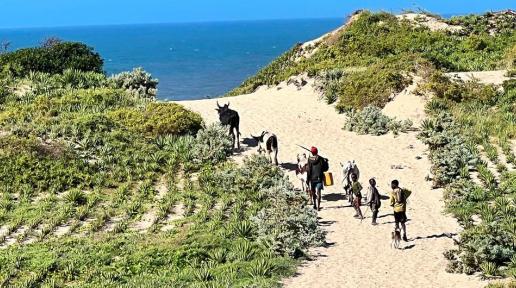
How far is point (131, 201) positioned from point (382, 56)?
26.3 m

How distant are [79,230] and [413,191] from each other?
973 cm

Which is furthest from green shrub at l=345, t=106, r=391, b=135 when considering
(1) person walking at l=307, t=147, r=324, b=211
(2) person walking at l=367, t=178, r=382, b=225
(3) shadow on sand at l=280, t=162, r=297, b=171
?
(2) person walking at l=367, t=178, r=382, b=225

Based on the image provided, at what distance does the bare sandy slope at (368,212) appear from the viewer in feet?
45.7

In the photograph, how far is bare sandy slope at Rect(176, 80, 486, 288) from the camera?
13930 mm

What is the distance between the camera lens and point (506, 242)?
14.4m

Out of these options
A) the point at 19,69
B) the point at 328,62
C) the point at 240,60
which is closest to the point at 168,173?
the point at 19,69

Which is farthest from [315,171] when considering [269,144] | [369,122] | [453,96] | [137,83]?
[137,83]

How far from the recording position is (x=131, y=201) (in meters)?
19.2

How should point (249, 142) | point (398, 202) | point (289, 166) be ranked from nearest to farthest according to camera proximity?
1. point (398, 202)
2. point (289, 166)
3. point (249, 142)

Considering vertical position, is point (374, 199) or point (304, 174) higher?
point (304, 174)

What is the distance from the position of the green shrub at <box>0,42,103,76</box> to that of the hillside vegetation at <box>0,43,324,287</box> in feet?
13.8

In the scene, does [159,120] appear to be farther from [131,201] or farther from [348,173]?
[348,173]

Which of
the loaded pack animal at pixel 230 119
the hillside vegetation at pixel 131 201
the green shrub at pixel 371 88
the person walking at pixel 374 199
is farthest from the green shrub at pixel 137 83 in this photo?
the person walking at pixel 374 199

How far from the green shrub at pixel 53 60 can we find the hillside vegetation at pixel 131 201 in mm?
4210
